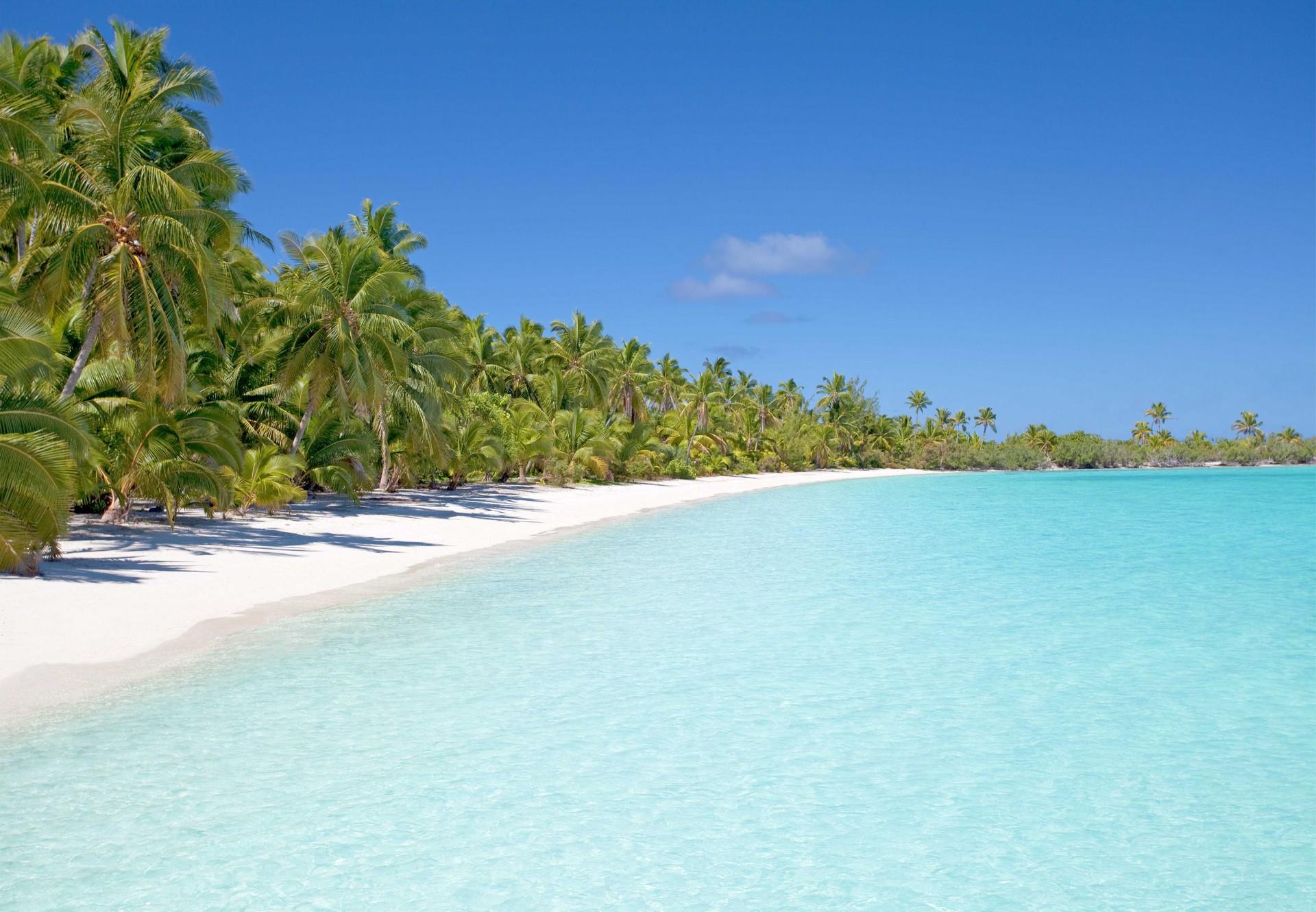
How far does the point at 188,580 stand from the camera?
41.3ft

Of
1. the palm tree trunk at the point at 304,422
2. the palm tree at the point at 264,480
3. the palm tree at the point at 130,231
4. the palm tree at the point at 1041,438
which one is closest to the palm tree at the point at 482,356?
the palm tree trunk at the point at 304,422

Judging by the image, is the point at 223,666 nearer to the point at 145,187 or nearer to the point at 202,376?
the point at 145,187

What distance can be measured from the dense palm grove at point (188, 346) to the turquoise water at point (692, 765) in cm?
544

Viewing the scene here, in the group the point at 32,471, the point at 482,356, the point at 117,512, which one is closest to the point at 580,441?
the point at 482,356

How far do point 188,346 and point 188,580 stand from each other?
845 centimetres

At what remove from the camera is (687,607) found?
1241 cm

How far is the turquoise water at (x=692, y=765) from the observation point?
4539mm

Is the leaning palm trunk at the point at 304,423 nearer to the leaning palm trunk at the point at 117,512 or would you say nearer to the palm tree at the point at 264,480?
the palm tree at the point at 264,480

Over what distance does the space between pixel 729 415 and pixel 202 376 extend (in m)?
52.3

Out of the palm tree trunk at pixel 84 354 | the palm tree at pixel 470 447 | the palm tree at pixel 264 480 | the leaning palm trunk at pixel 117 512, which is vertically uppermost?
the palm tree trunk at pixel 84 354

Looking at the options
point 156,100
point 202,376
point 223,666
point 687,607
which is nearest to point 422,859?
point 223,666

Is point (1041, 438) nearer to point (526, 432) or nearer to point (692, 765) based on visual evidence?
point (526, 432)

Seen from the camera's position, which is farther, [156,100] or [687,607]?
[156,100]

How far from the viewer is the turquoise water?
14.9 feet
